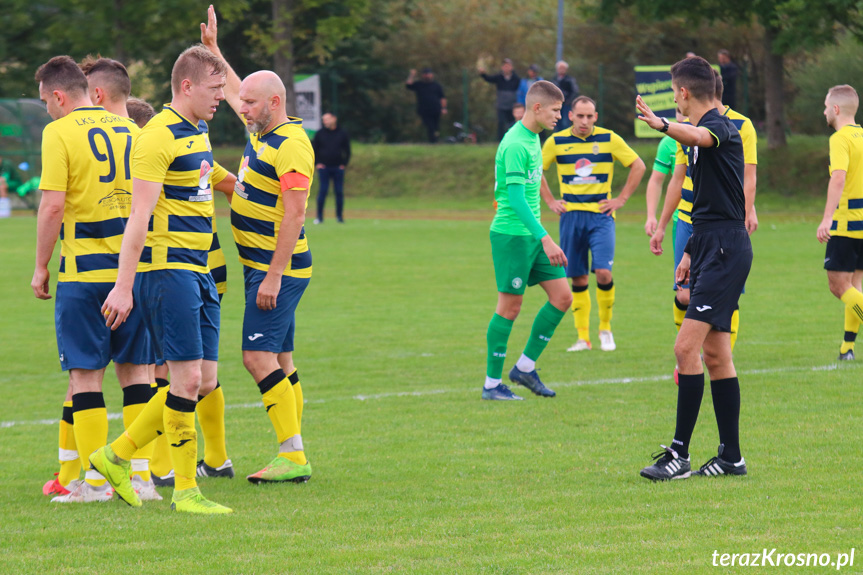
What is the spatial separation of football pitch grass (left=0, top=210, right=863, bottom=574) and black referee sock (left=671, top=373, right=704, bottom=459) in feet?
0.83

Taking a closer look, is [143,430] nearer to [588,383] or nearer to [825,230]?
[588,383]

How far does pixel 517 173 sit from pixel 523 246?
59cm

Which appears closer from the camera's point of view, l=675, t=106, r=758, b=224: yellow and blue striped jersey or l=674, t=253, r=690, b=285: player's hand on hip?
l=674, t=253, r=690, b=285: player's hand on hip

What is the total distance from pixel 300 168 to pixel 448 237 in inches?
653

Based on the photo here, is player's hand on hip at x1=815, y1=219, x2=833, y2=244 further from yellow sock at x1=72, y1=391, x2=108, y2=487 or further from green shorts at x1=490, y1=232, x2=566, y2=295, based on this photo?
yellow sock at x1=72, y1=391, x2=108, y2=487

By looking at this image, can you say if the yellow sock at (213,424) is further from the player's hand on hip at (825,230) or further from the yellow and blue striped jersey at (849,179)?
the yellow and blue striped jersey at (849,179)

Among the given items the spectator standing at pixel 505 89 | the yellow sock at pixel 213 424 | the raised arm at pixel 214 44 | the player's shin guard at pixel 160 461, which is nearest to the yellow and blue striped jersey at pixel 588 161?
the raised arm at pixel 214 44

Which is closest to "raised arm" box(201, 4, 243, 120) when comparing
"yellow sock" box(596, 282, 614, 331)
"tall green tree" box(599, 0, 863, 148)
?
"yellow sock" box(596, 282, 614, 331)

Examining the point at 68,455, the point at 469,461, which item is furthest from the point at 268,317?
the point at 469,461

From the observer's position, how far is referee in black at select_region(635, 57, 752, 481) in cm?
550

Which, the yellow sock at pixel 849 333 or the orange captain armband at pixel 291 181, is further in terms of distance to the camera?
the yellow sock at pixel 849 333

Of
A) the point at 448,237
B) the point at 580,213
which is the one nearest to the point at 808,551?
the point at 580,213

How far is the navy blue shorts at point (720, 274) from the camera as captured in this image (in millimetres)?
5555

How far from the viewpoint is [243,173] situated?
19.2ft
